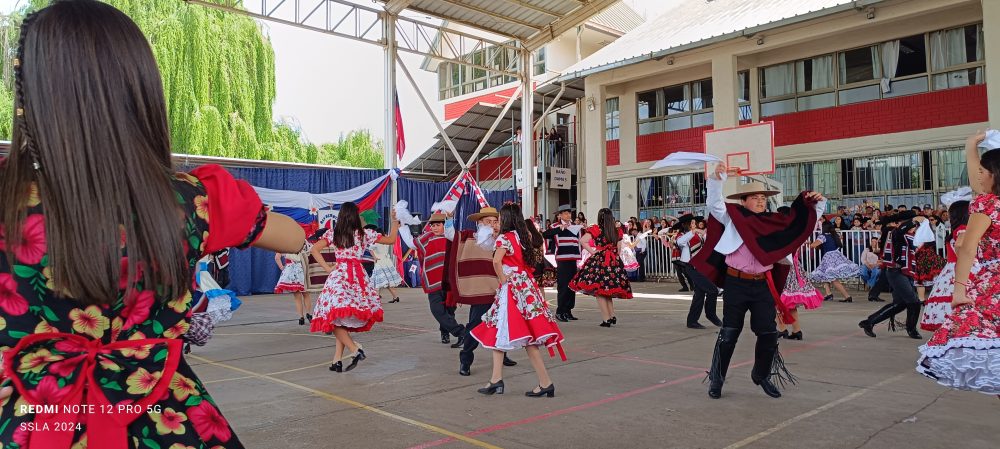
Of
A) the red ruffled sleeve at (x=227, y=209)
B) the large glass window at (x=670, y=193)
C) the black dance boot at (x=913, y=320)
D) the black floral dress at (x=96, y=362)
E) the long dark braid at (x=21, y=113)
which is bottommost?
the black dance boot at (x=913, y=320)

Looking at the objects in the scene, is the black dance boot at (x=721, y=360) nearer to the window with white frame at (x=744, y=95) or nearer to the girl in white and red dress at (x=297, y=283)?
the girl in white and red dress at (x=297, y=283)

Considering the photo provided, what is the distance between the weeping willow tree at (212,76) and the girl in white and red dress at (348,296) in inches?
609

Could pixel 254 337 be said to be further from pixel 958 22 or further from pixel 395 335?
pixel 958 22

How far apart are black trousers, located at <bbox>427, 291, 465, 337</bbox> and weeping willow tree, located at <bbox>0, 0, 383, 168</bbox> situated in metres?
15.7

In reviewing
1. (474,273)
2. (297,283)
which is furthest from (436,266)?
(297,283)

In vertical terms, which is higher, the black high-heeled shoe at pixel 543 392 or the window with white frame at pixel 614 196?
the window with white frame at pixel 614 196

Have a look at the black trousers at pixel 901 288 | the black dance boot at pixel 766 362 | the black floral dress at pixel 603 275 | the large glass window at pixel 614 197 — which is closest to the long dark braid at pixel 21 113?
the black dance boot at pixel 766 362

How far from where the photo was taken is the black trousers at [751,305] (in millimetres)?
5645

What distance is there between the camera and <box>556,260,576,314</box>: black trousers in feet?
37.1

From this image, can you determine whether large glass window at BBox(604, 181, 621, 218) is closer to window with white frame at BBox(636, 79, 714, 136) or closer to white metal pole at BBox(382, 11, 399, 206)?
window with white frame at BBox(636, 79, 714, 136)

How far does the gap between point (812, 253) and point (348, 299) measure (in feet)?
41.0

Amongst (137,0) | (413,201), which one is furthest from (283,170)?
(137,0)

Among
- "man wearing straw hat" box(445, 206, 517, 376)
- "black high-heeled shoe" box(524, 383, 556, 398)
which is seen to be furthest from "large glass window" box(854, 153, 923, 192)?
"black high-heeled shoe" box(524, 383, 556, 398)

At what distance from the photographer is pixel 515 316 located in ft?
19.5
